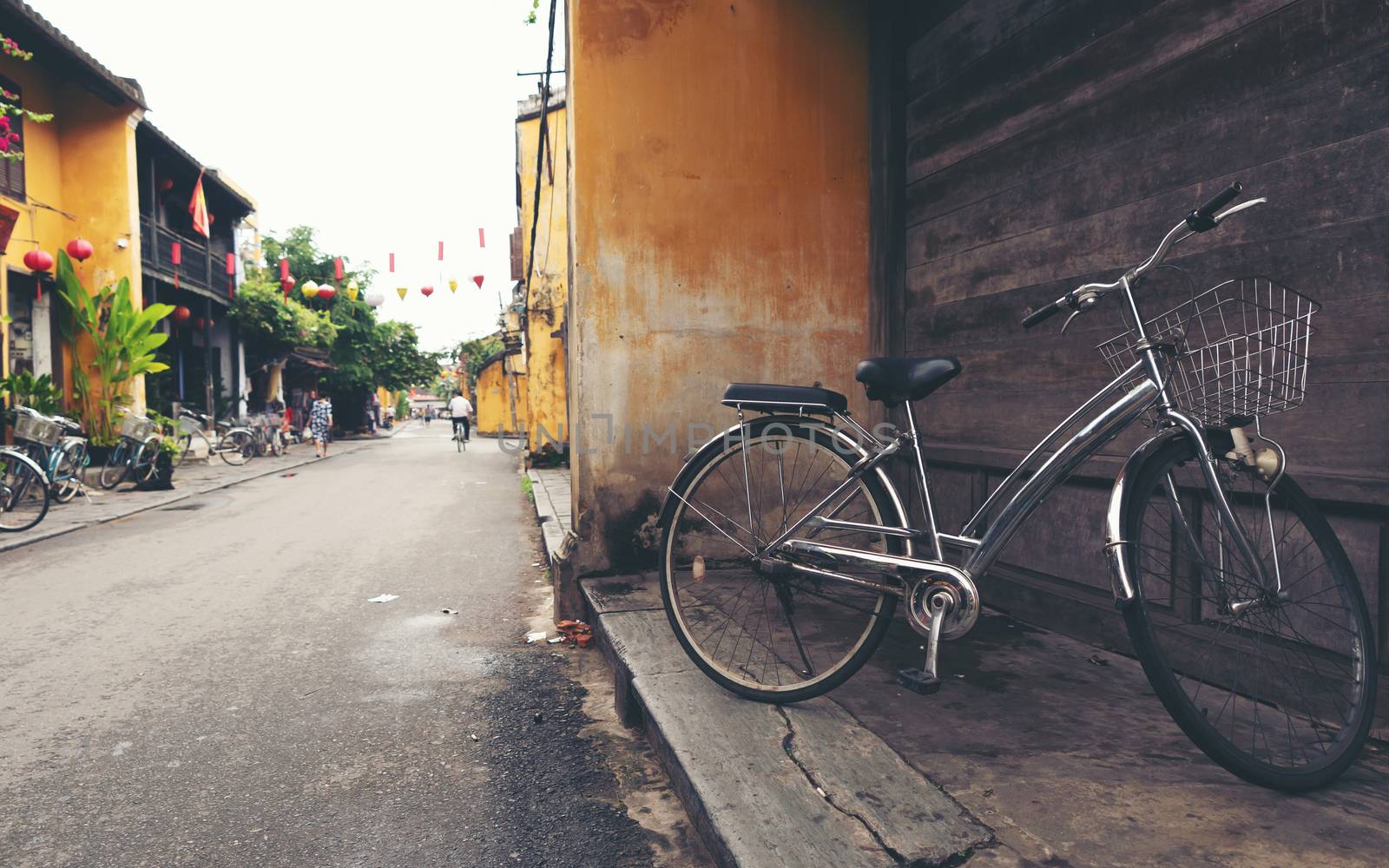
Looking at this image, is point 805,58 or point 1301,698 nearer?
point 1301,698

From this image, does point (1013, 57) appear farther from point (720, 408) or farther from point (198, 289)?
point (198, 289)

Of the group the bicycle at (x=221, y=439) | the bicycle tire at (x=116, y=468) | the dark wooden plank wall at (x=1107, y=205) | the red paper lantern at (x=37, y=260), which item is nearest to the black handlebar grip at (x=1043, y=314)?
the dark wooden plank wall at (x=1107, y=205)

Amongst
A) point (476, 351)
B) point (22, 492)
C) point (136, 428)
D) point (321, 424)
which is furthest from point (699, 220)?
point (476, 351)

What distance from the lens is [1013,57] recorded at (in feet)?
11.0

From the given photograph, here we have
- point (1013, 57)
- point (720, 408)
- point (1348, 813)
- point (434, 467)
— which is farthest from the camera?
point (434, 467)

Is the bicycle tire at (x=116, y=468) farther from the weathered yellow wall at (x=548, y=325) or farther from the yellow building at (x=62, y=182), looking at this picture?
the weathered yellow wall at (x=548, y=325)

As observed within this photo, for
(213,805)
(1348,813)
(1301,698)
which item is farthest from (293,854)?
(1301,698)

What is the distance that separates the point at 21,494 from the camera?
7.82m

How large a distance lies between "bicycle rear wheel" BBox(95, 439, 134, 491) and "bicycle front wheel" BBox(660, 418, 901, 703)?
11238mm

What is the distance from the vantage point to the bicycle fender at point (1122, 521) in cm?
191

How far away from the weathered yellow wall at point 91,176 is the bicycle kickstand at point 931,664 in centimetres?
1508

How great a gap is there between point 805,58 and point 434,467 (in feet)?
43.8

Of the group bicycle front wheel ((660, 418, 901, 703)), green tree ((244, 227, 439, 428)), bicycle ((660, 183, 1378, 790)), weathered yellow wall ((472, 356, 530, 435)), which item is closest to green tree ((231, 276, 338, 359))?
green tree ((244, 227, 439, 428))

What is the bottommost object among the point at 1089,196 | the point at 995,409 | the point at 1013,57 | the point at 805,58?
the point at 995,409
